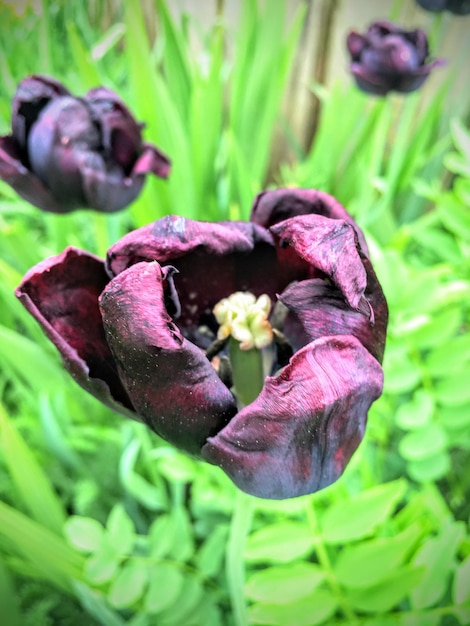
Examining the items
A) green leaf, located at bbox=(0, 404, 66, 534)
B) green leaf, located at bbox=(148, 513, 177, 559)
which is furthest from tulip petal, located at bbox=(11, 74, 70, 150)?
green leaf, located at bbox=(148, 513, 177, 559)

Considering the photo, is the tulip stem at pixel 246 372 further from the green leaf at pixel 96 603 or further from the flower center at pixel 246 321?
the green leaf at pixel 96 603

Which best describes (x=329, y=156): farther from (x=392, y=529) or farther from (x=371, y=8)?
(x=392, y=529)

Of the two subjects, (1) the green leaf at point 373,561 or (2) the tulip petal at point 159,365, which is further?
(1) the green leaf at point 373,561

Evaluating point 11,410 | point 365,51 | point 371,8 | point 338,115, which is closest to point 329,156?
point 338,115

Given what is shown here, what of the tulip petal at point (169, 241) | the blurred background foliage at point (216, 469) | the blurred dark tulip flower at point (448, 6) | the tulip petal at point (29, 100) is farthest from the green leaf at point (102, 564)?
the blurred dark tulip flower at point (448, 6)

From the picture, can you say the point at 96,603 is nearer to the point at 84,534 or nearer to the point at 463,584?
the point at 84,534

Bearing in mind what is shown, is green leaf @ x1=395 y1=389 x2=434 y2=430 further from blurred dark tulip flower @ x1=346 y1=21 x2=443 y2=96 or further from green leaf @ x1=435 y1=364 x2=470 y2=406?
blurred dark tulip flower @ x1=346 y1=21 x2=443 y2=96

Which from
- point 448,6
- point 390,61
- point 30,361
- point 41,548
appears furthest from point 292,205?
point 448,6
